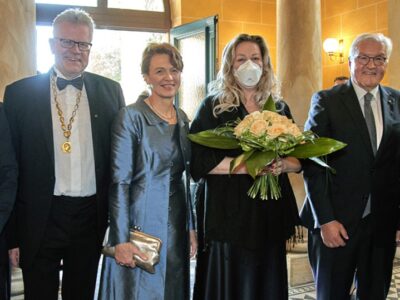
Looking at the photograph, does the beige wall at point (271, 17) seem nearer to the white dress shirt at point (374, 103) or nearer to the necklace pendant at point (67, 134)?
the white dress shirt at point (374, 103)

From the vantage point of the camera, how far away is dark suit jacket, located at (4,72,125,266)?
2150 millimetres

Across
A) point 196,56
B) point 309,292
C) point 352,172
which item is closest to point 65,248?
point 352,172

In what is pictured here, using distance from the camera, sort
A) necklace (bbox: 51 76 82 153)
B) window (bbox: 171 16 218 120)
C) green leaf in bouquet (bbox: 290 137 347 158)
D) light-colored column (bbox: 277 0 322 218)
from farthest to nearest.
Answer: window (bbox: 171 16 218 120) < light-colored column (bbox: 277 0 322 218) < necklace (bbox: 51 76 82 153) < green leaf in bouquet (bbox: 290 137 347 158)

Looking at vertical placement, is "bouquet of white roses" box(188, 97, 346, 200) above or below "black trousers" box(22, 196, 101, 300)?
above

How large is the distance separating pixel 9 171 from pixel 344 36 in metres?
6.85

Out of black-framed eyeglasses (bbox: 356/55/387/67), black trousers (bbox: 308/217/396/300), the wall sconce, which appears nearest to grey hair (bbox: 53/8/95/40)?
black-framed eyeglasses (bbox: 356/55/387/67)

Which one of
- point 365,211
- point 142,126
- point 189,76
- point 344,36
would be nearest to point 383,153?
point 365,211

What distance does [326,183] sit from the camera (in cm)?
248

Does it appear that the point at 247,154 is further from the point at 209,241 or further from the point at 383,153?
the point at 383,153

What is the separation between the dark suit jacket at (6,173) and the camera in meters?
1.98

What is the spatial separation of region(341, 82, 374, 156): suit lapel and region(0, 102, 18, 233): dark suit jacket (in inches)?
61.0

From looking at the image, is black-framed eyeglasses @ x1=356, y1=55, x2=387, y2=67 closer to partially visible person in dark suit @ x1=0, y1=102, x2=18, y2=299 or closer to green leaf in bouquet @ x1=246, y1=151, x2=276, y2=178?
green leaf in bouquet @ x1=246, y1=151, x2=276, y2=178

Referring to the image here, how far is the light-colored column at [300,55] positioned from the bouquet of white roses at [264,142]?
2246 mm

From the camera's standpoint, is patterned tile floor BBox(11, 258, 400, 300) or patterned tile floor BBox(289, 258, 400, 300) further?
patterned tile floor BBox(289, 258, 400, 300)
